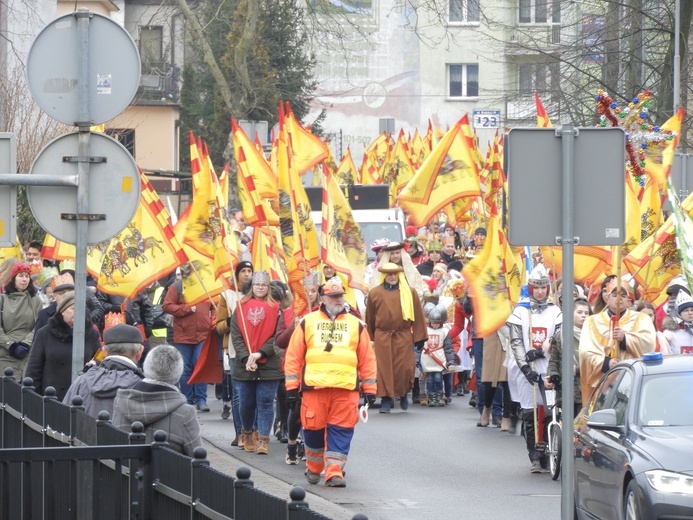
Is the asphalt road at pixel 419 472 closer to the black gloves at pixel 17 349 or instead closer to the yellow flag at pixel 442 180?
the black gloves at pixel 17 349

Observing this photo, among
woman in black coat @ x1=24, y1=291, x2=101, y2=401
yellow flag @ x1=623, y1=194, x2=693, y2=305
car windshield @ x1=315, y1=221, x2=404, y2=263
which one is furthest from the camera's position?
car windshield @ x1=315, y1=221, x2=404, y2=263

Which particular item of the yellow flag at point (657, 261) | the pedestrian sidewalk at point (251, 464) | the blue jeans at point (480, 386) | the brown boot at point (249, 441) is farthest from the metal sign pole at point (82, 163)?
the blue jeans at point (480, 386)

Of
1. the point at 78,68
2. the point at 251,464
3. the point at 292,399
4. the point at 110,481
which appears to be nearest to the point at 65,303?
the point at 292,399

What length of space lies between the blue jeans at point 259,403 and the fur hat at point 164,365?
5.91m

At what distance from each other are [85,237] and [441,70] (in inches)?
2326

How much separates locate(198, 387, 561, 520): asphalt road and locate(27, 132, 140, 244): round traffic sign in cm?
319

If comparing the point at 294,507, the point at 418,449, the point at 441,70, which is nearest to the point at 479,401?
the point at 418,449

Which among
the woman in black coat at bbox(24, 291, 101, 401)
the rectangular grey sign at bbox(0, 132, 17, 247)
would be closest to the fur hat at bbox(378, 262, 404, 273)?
the woman in black coat at bbox(24, 291, 101, 401)

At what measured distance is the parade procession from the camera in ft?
24.9

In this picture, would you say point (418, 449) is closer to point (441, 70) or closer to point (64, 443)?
point (64, 443)

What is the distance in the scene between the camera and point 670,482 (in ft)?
27.1

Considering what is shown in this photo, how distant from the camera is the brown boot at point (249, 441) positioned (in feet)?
46.3

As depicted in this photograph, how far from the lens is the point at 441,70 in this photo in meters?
66.2

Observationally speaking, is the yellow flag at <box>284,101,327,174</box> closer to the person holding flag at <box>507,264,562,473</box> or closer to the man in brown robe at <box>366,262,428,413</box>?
the man in brown robe at <box>366,262,428,413</box>
